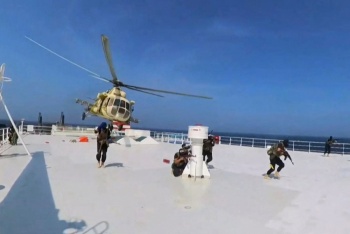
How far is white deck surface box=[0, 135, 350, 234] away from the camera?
4820 millimetres

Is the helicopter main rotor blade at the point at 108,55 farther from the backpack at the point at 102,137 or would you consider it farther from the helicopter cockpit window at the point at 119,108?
the backpack at the point at 102,137

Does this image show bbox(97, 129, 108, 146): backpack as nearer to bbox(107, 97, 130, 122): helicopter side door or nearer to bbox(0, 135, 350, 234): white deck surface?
bbox(0, 135, 350, 234): white deck surface

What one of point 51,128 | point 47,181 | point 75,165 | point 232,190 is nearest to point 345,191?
point 232,190

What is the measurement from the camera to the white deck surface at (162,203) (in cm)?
482

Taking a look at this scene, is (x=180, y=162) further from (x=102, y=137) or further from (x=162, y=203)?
(x=162, y=203)

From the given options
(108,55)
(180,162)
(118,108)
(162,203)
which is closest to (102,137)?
(180,162)

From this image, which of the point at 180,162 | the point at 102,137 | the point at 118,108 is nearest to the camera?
the point at 180,162

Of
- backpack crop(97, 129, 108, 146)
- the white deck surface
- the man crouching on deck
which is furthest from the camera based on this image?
backpack crop(97, 129, 108, 146)

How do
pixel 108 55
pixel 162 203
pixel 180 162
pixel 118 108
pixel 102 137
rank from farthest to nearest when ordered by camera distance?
pixel 108 55 < pixel 118 108 < pixel 102 137 < pixel 180 162 < pixel 162 203

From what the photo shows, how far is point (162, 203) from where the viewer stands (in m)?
6.18

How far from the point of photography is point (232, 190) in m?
7.75

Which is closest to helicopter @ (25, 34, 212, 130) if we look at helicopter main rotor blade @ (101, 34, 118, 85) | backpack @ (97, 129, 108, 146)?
helicopter main rotor blade @ (101, 34, 118, 85)

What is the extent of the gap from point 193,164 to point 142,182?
1.82 meters

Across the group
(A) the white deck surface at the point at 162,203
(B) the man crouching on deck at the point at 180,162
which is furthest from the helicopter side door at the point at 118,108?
(B) the man crouching on deck at the point at 180,162
